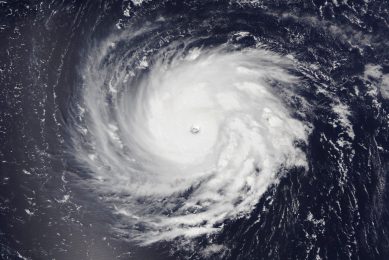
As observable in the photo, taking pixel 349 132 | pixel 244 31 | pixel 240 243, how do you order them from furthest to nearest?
pixel 244 31 < pixel 349 132 < pixel 240 243

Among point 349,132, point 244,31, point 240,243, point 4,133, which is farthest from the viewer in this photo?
point 244,31

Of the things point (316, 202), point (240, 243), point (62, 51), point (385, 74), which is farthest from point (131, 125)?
point (385, 74)

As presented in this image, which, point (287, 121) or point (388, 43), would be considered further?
point (287, 121)

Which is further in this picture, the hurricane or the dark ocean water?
the hurricane

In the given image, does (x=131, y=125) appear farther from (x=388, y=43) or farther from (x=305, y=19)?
(x=388, y=43)

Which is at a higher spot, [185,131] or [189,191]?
[185,131]

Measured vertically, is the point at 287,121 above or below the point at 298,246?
above

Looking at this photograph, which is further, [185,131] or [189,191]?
[185,131]

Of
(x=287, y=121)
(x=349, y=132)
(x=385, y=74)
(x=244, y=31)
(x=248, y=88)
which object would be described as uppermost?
(x=244, y=31)
